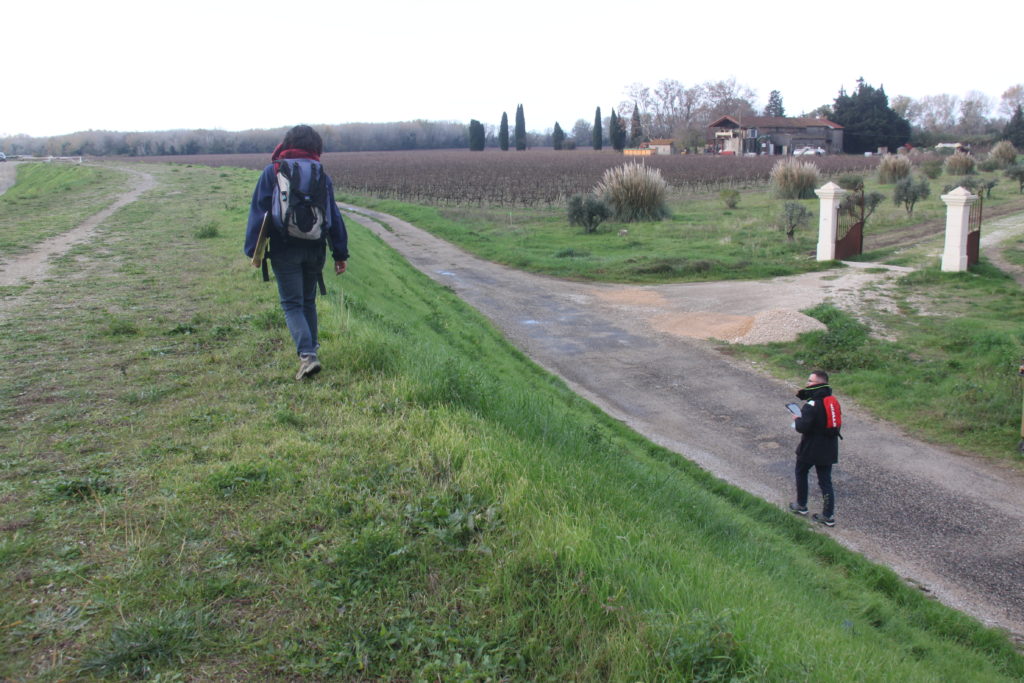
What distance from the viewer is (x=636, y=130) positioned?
10500 cm

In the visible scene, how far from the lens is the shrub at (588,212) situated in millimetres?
26938

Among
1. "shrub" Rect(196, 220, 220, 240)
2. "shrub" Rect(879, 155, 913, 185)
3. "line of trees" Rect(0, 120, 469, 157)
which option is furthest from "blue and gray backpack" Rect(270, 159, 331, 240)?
"line of trees" Rect(0, 120, 469, 157)

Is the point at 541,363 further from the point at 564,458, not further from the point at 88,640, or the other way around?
the point at 88,640

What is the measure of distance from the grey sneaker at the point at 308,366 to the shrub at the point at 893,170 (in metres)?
38.5

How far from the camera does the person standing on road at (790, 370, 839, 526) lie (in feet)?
21.7

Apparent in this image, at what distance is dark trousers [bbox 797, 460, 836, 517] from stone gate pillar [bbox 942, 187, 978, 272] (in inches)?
448

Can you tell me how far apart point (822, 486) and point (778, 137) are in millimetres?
84261

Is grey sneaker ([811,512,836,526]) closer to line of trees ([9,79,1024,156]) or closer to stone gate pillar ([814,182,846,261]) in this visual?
stone gate pillar ([814,182,846,261])

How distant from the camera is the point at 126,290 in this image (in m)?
9.05

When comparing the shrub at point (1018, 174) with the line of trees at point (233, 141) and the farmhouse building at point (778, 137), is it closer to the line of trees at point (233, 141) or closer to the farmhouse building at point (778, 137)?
the farmhouse building at point (778, 137)

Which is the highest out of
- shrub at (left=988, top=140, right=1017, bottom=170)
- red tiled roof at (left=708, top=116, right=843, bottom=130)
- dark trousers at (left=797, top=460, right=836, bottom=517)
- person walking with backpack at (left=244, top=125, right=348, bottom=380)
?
red tiled roof at (left=708, top=116, right=843, bottom=130)

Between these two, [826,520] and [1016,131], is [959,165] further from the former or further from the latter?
[826,520]

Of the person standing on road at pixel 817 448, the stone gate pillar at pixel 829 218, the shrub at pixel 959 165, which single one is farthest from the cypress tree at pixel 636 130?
the person standing on road at pixel 817 448

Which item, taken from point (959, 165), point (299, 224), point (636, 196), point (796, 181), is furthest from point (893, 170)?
point (299, 224)
